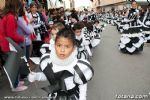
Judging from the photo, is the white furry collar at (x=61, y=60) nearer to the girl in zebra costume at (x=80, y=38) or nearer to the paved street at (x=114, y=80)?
the paved street at (x=114, y=80)

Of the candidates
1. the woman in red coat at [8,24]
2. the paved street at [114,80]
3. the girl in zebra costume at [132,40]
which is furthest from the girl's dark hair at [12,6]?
the girl in zebra costume at [132,40]

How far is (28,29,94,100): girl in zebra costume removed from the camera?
3760 millimetres

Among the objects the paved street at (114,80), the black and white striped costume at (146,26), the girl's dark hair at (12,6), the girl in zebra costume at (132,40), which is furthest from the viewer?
the black and white striped costume at (146,26)

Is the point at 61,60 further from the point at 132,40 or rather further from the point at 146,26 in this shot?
the point at 146,26

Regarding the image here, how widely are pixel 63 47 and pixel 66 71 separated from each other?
262 millimetres

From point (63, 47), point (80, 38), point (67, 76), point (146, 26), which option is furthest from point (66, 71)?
point (146, 26)

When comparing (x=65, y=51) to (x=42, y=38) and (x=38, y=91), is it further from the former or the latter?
(x=42, y=38)

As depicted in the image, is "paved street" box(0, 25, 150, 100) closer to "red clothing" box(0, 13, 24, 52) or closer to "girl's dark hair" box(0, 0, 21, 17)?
"red clothing" box(0, 13, 24, 52)

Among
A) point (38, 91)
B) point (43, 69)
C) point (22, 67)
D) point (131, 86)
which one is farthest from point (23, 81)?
point (43, 69)

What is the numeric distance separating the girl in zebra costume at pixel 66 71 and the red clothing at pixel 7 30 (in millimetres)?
3277

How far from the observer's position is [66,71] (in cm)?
382

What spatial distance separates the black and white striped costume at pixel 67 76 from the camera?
378 centimetres

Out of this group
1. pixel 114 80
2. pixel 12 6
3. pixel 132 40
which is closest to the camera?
pixel 12 6

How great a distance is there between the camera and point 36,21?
10242 mm
